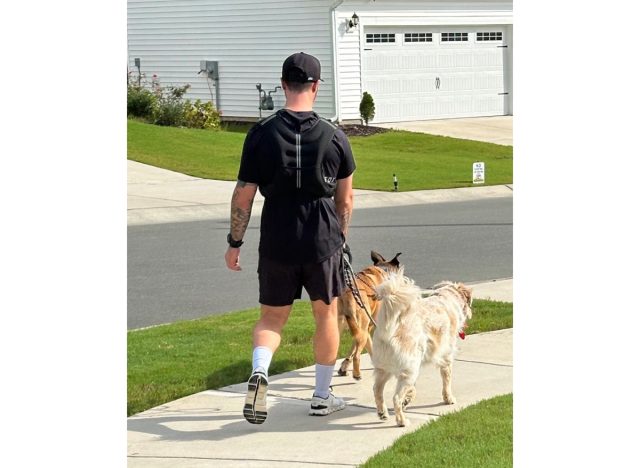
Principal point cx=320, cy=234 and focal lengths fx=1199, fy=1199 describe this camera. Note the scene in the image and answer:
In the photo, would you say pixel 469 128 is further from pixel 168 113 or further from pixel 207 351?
pixel 207 351

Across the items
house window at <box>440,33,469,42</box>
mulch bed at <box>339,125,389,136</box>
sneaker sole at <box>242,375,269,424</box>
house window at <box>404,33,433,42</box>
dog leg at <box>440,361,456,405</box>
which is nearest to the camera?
sneaker sole at <box>242,375,269,424</box>

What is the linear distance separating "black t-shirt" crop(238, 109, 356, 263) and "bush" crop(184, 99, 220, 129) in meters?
24.2

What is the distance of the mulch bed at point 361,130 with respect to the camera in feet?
95.6

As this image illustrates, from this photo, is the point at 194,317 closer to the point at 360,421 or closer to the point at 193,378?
the point at 193,378

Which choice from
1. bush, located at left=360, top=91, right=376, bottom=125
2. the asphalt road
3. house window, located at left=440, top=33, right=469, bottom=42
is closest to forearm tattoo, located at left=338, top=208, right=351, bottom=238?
the asphalt road

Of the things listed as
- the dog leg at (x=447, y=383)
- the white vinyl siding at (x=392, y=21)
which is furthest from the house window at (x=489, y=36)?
the dog leg at (x=447, y=383)

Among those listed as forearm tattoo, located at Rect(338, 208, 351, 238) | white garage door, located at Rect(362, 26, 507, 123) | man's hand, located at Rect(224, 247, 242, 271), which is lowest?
man's hand, located at Rect(224, 247, 242, 271)

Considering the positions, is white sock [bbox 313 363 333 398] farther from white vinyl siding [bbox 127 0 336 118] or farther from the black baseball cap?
white vinyl siding [bbox 127 0 336 118]

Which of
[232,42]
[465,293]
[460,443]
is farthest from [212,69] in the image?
[460,443]

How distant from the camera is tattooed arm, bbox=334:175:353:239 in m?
6.39

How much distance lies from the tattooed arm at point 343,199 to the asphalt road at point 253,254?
4.18m

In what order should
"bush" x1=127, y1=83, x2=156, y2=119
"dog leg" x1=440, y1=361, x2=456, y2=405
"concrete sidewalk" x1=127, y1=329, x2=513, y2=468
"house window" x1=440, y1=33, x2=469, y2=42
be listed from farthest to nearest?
"house window" x1=440, y1=33, x2=469, y2=42 < "bush" x1=127, y1=83, x2=156, y2=119 < "dog leg" x1=440, y1=361, x2=456, y2=405 < "concrete sidewalk" x1=127, y1=329, x2=513, y2=468

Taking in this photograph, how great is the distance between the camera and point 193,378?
25.1ft
